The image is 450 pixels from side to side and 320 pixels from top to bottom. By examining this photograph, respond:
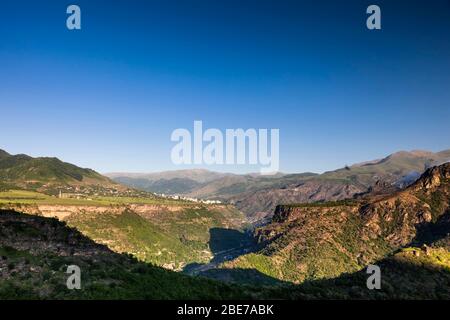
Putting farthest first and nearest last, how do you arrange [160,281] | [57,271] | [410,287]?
[410,287]
[160,281]
[57,271]

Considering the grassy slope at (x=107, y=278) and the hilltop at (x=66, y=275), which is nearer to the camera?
the hilltop at (x=66, y=275)

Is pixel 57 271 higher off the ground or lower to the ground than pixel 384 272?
higher

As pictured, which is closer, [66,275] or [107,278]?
[66,275]

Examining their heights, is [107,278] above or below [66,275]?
below

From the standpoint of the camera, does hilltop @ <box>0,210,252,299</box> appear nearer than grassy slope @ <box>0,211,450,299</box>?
Yes
